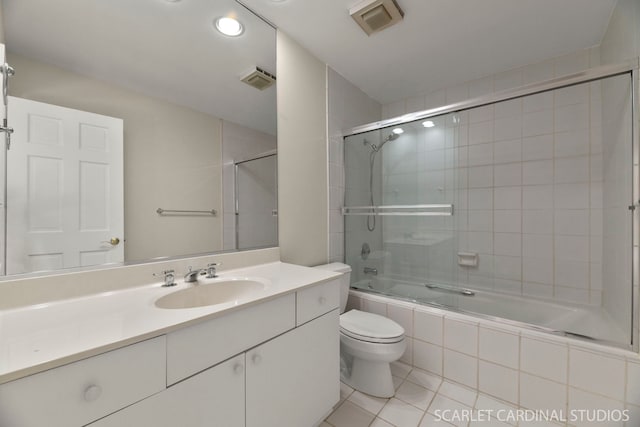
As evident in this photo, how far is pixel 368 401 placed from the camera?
1.42 meters

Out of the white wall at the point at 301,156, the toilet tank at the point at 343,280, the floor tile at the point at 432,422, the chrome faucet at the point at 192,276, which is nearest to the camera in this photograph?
the chrome faucet at the point at 192,276

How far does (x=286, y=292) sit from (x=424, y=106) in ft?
8.11

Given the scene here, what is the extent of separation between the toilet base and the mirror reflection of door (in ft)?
3.01

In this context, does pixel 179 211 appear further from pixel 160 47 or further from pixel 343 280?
pixel 343 280

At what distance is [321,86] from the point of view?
2.04 meters

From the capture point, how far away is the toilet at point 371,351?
141cm

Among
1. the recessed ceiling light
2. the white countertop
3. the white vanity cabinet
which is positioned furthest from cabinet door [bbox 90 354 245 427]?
the recessed ceiling light

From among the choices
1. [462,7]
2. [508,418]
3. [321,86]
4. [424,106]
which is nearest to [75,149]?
[321,86]

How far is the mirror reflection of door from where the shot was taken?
150 cm

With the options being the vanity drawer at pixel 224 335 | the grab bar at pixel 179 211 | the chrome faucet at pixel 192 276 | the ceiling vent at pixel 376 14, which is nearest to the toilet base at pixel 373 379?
the vanity drawer at pixel 224 335

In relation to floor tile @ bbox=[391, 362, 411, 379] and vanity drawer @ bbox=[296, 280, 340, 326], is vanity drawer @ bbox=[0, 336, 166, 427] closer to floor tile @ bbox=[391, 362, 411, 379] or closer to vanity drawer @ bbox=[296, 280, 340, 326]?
vanity drawer @ bbox=[296, 280, 340, 326]

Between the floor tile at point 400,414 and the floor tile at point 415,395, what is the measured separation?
0.04m

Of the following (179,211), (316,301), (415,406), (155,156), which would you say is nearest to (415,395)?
(415,406)

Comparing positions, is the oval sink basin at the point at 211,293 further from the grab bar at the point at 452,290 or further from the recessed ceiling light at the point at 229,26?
the grab bar at the point at 452,290
